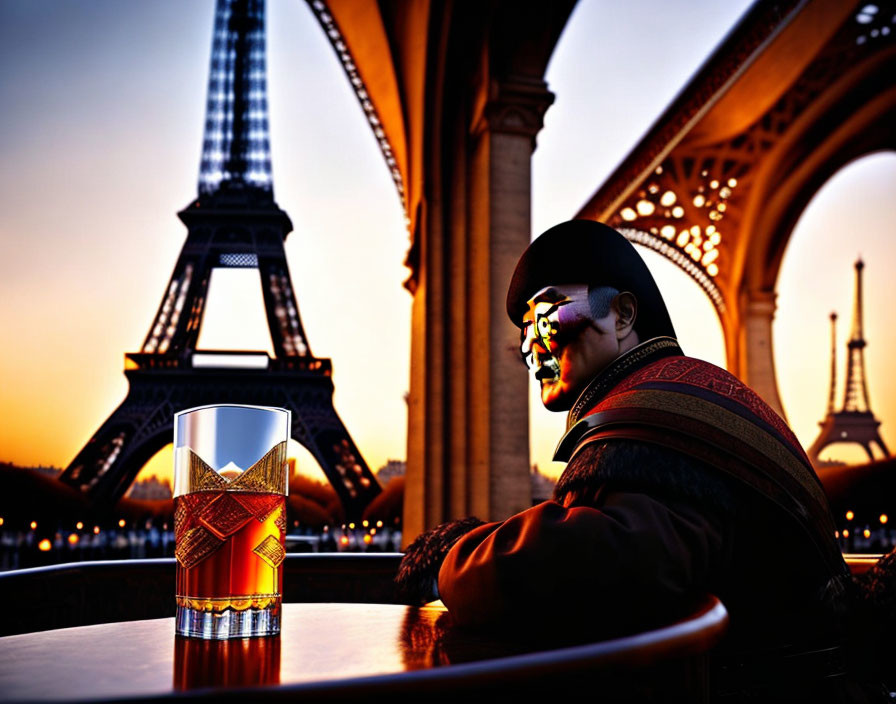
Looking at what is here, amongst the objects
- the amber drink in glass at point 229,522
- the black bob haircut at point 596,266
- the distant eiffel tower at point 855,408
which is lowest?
the amber drink in glass at point 229,522

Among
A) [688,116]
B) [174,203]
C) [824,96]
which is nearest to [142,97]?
[174,203]

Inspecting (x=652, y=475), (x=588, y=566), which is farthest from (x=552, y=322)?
(x=588, y=566)

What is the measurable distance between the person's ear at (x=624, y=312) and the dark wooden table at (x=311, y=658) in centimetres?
63

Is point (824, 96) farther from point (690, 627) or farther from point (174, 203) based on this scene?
point (690, 627)

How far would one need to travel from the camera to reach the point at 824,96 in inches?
587

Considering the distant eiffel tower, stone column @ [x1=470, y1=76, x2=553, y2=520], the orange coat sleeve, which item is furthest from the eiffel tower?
the orange coat sleeve

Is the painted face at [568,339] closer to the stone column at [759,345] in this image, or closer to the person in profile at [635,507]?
the person in profile at [635,507]

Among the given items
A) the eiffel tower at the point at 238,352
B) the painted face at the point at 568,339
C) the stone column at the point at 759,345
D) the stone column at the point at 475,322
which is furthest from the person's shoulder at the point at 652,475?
the stone column at the point at 759,345

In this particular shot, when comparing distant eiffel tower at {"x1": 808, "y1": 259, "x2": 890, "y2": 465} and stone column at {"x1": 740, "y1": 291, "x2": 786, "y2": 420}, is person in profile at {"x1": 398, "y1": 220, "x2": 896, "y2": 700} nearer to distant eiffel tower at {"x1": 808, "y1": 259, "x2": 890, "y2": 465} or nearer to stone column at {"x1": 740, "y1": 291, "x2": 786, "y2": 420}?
stone column at {"x1": 740, "y1": 291, "x2": 786, "y2": 420}

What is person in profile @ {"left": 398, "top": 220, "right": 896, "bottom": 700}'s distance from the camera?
1.18 meters

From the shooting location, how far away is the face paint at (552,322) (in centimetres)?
176

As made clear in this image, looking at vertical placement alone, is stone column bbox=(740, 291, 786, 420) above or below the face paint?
above

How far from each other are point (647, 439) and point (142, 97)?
14696mm

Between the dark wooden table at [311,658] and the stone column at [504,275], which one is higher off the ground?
the stone column at [504,275]
